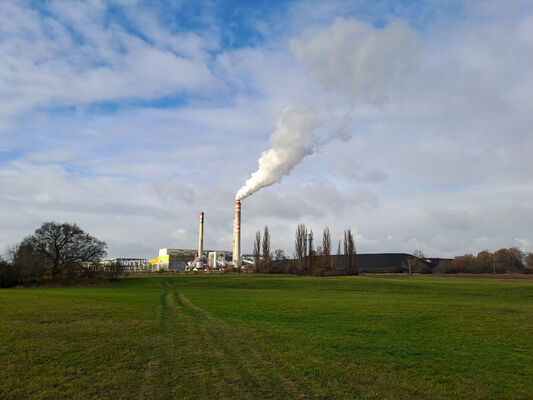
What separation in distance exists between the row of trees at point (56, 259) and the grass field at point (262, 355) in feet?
138

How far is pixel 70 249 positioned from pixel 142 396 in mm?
60854

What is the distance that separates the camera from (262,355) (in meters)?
11.3

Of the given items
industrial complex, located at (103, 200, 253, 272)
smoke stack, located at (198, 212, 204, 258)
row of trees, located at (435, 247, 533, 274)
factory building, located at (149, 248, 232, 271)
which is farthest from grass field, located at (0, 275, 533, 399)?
factory building, located at (149, 248, 232, 271)

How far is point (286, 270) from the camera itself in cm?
8506

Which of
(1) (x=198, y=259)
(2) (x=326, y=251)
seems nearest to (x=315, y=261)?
(2) (x=326, y=251)

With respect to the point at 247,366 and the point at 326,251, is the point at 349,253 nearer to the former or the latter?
the point at 326,251

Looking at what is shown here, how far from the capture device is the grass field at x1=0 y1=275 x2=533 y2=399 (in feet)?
28.3

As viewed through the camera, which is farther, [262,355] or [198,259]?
[198,259]

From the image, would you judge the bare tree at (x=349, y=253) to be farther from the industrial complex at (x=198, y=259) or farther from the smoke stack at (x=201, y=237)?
the smoke stack at (x=201, y=237)

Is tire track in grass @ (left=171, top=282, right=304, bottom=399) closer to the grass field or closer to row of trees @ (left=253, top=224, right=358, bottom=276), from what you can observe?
the grass field

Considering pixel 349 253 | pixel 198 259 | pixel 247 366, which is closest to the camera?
pixel 247 366

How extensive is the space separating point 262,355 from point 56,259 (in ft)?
194

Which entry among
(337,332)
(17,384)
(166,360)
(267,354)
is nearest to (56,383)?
(17,384)

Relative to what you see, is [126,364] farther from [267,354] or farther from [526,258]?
[526,258]
